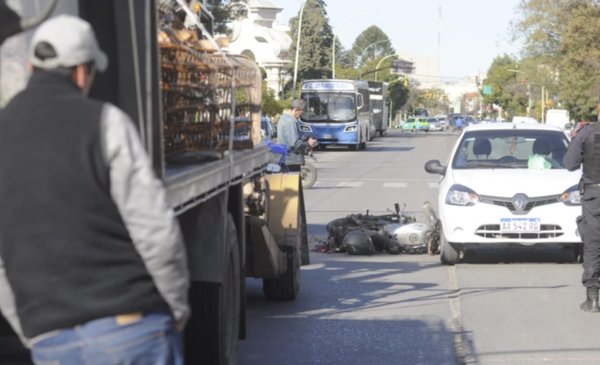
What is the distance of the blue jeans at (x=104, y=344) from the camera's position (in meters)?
3.84

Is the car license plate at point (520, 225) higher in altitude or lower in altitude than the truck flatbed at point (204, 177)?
lower

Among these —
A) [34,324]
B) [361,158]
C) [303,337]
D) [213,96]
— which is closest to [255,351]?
[303,337]

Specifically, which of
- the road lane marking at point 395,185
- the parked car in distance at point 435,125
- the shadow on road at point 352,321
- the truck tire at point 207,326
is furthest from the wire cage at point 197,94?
the parked car in distance at point 435,125

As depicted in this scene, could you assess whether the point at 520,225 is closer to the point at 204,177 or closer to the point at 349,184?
the point at 204,177

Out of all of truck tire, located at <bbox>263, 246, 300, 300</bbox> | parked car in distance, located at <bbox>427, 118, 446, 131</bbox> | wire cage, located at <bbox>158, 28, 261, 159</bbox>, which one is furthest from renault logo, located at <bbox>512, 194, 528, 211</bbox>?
parked car in distance, located at <bbox>427, 118, 446, 131</bbox>

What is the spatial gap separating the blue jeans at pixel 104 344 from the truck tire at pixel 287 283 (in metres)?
6.86

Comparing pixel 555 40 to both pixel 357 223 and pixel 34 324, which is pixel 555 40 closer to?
pixel 357 223

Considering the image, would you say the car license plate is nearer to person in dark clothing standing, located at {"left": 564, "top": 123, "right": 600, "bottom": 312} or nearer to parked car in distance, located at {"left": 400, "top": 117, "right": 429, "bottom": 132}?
person in dark clothing standing, located at {"left": 564, "top": 123, "right": 600, "bottom": 312}

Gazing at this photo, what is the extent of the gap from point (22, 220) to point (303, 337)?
590cm

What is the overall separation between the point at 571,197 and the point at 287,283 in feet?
13.7

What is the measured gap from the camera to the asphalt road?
8898mm

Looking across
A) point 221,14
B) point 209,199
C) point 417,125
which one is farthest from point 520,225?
point 417,125

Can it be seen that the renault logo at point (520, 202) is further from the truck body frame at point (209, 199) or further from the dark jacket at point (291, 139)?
the dark jacket at point (291, 139)

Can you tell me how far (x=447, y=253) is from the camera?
1404 cm
